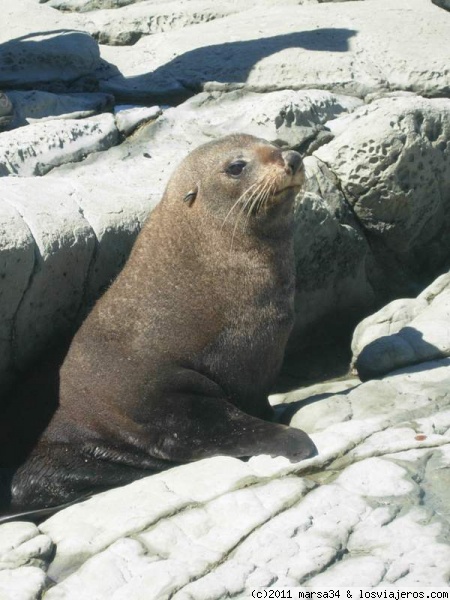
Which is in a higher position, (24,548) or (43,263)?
(43,263)

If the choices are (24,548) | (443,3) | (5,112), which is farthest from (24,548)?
(443,3)

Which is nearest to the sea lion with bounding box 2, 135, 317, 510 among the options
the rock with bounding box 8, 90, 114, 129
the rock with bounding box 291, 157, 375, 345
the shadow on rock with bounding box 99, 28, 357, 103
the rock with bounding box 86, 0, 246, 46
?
the rock with bounding box 291, 157, 375, 345

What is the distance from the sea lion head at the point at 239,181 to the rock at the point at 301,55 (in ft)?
11.6

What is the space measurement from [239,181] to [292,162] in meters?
0.39

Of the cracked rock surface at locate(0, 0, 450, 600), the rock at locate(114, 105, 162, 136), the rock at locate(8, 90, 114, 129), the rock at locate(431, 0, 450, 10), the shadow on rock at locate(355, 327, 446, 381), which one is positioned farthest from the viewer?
the rock at locate(431, 0, 450, 10)

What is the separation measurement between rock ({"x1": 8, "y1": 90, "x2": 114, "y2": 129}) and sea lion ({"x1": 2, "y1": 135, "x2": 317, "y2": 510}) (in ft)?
9.24

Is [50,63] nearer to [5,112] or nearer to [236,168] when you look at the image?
[5,112]

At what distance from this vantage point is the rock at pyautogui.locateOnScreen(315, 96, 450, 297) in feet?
29.7

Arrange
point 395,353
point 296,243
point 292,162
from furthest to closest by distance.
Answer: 1. point 296,243
2. point 395,353
3. point 292,162

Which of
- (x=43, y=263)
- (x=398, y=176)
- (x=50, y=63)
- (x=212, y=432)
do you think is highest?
(x=50, y=63)

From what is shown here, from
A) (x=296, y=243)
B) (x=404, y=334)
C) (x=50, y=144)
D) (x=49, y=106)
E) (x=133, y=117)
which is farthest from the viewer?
(x=49, y=106)

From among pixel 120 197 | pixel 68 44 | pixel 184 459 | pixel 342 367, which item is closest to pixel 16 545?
pixel 184 459

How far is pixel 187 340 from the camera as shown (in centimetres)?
696

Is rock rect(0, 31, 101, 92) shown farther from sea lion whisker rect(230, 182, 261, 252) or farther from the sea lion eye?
sea lion whisker rect(230, 182, 261, 252)
